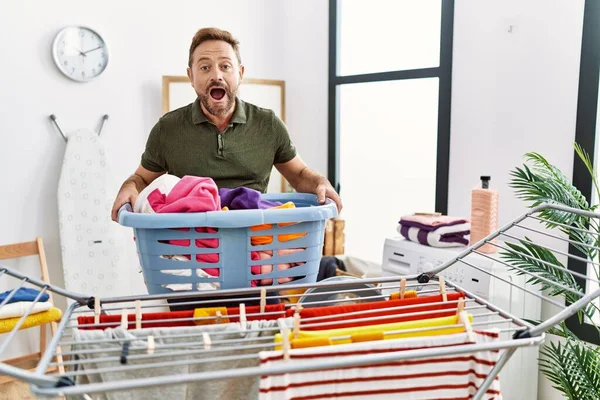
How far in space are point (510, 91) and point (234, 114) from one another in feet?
4.86

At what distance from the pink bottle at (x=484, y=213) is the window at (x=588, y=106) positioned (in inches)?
13.0

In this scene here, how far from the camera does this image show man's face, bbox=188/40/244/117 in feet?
4.17

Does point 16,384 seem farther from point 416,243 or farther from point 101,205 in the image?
point 416,243

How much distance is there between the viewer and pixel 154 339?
91 centimetres

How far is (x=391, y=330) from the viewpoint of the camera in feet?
2.98

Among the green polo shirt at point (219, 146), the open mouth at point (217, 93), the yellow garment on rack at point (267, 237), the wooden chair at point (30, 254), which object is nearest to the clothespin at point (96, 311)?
the yellow garment on rack at point (267, 237)

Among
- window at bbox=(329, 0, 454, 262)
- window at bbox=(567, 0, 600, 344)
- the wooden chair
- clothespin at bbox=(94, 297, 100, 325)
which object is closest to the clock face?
the wooden chair

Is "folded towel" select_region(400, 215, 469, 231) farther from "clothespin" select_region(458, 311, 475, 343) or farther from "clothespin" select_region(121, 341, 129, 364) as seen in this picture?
"clothespin" select_region(121, 341, 129, 364)

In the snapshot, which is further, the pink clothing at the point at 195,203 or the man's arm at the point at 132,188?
the man's arm at the point at 132,188

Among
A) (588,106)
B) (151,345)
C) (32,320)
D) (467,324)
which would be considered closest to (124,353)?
(151,345)

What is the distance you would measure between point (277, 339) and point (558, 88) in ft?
5.97

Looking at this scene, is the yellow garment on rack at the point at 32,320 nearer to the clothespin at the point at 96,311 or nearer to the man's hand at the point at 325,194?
the clothespin at the point at 96,311

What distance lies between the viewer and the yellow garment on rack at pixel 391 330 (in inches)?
34.6

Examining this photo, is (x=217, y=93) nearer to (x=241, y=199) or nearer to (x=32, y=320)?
(x=241, y=199)
